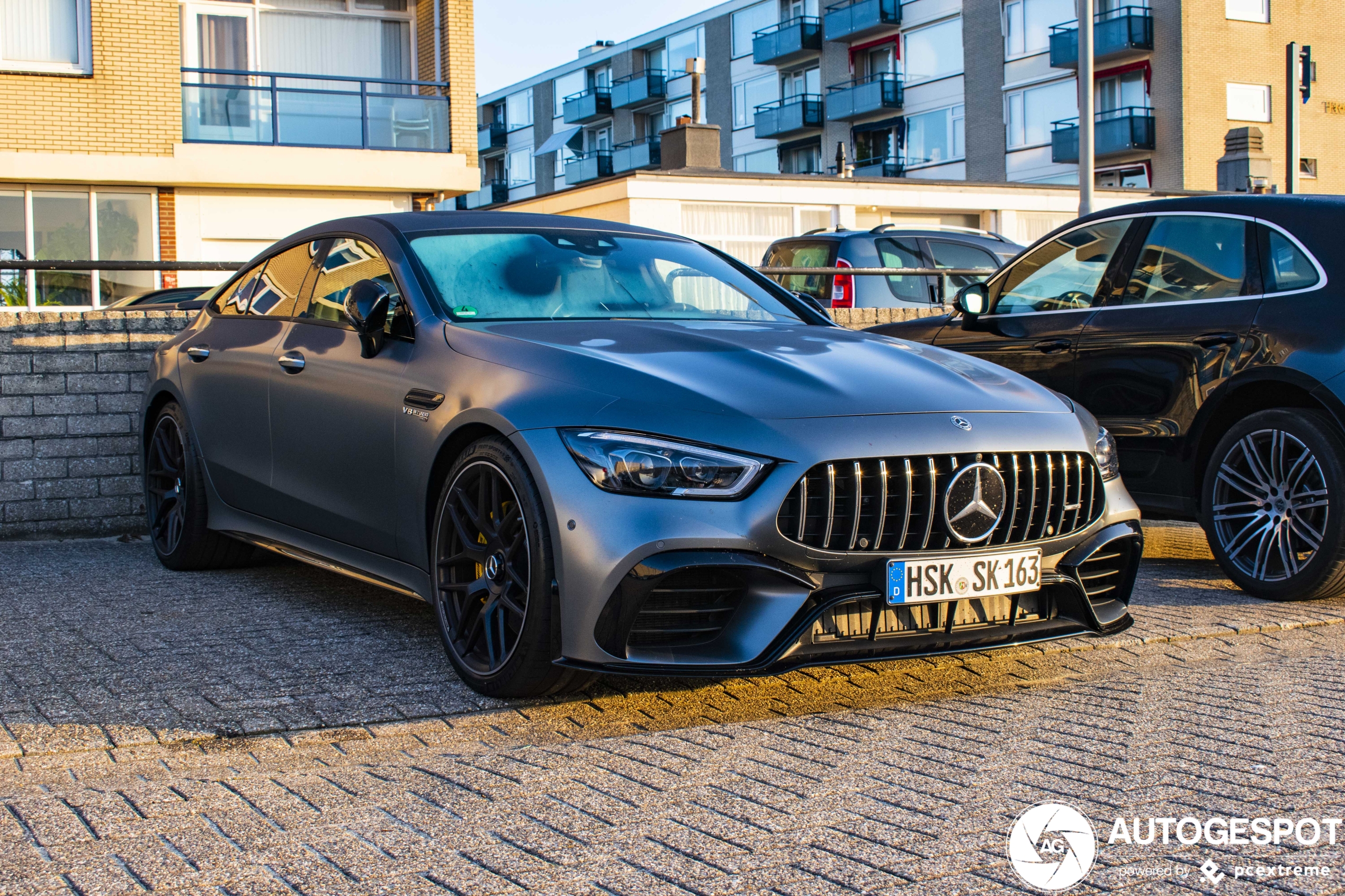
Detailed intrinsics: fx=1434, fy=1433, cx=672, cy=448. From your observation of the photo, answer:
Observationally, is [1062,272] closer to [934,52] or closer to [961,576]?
[961,576]

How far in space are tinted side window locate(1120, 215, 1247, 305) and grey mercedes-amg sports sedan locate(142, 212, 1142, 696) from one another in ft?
6.29

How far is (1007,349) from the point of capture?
7398 millimetres

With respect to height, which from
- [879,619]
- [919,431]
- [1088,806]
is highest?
[919,431]

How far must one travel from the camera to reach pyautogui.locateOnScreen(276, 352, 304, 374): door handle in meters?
5.56

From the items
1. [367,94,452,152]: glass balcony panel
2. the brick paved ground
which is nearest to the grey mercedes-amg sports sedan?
the brick paved ground

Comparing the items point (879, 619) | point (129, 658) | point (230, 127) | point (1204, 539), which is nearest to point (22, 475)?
point (129, 658)

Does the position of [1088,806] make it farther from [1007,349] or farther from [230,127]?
[230,127]

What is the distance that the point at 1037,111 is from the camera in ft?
145

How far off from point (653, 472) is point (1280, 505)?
3.35 m

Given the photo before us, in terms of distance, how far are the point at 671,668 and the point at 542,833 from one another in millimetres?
788

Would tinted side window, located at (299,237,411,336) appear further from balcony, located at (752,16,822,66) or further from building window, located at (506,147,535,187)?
building window, located at (506,147,535,187)

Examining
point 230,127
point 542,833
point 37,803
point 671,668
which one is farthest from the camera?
point 230,127

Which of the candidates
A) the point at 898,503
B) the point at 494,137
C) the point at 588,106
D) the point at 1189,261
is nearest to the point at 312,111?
the point at 1189,261

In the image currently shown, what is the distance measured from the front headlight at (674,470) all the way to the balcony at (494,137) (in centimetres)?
7550
